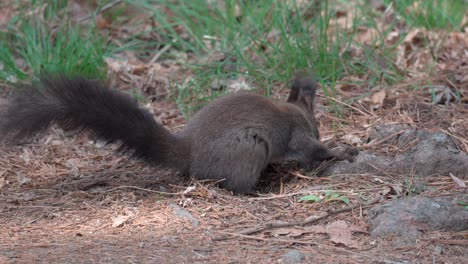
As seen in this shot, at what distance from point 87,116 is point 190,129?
2.11 ft

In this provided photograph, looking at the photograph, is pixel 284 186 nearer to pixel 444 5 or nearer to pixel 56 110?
pixel 56 110

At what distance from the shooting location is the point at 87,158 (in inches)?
193

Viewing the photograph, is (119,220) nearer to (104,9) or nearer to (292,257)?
(292,257)

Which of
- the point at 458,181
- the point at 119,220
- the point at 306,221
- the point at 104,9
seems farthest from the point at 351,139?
the point at 104,9

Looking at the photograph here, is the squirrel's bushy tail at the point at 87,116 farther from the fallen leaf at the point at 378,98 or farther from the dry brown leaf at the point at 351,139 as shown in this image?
the fallen leaf at the point at 378,98

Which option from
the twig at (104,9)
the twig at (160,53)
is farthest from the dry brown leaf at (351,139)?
the twig at (104,9)

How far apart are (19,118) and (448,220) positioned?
228 cm

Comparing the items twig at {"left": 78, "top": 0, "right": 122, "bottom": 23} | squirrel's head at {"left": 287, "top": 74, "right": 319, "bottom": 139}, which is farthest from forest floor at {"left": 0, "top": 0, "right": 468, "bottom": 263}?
twig at {"left": 78, "top": 0, "right": 122, "bottom": 23}

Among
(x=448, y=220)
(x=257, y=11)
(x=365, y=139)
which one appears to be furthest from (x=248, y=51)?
(x=448, y=220)

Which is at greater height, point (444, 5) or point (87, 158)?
point (444, 5)

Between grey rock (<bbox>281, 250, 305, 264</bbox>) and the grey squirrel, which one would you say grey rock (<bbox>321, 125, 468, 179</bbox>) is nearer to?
the grey squirrel

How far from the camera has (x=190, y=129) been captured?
422 cm

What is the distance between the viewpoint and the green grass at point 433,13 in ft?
21.6

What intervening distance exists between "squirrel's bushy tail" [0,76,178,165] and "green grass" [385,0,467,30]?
3.34m
